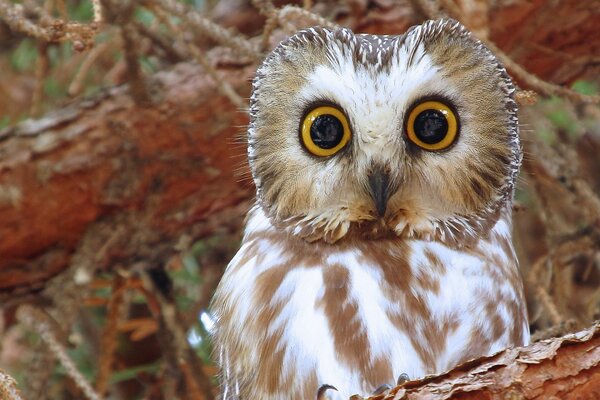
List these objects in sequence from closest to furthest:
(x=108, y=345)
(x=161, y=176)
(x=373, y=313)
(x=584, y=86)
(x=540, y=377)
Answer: (x=540, y=377) < (x=373, y=313) < (x=108, y=345) < (x=161, y=176) < (x=584, y=86)

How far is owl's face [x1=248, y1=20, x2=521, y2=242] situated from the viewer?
6.89ft

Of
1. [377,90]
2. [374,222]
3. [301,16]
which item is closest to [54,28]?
[301,16]

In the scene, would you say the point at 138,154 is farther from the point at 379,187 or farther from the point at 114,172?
the point at 379,187

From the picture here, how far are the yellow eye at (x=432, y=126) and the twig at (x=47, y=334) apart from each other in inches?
38.2

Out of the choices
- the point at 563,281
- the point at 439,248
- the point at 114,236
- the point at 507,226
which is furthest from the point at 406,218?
the point at 114,236

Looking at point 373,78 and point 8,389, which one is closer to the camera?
point 8,389

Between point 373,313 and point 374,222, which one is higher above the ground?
point 374,222

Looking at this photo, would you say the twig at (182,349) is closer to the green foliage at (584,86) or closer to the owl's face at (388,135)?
the owl's face at (388,135)

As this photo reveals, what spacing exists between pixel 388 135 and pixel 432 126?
11 centimetres

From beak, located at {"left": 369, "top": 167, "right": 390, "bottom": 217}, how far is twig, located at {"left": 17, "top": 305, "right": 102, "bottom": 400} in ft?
2.70

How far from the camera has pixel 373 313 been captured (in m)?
2.04

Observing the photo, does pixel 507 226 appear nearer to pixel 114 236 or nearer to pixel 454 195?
pixel 454 195

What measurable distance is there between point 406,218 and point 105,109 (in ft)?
→ 4.19

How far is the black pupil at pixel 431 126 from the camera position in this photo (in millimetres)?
2111
